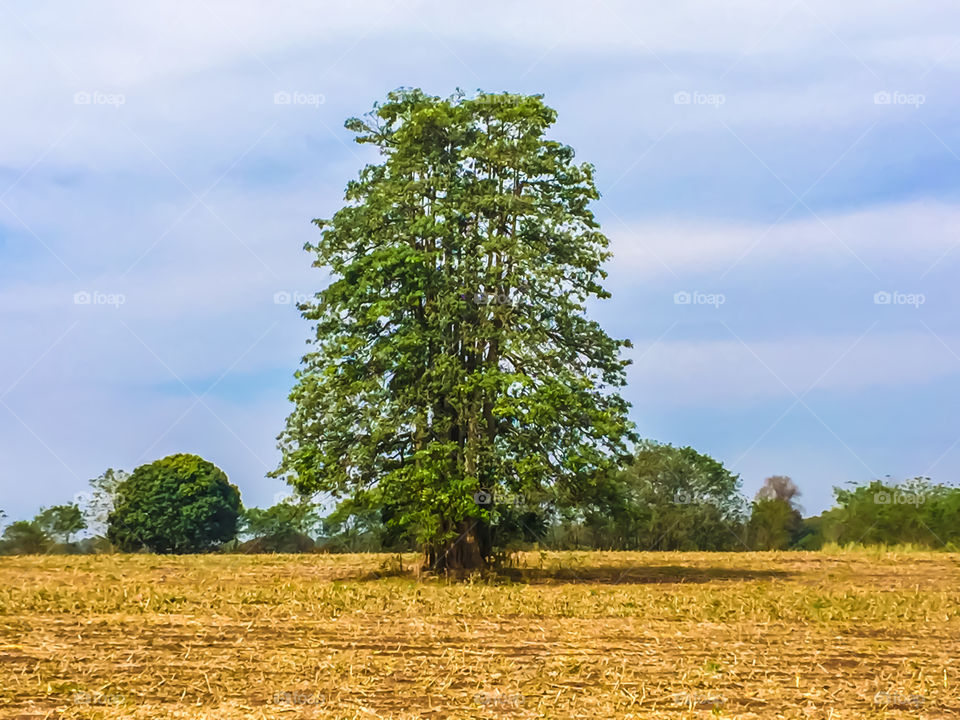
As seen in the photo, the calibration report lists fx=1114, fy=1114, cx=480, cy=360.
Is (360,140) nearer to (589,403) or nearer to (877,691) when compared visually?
(589,403)

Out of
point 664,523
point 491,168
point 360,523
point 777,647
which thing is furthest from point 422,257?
point 664,523

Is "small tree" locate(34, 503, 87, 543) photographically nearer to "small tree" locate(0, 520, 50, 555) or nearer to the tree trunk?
"small tree" locate(0, 520, 50, 555)

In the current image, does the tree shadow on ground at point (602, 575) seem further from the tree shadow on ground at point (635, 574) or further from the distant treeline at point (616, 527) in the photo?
the distant treeline at point (616, 527)

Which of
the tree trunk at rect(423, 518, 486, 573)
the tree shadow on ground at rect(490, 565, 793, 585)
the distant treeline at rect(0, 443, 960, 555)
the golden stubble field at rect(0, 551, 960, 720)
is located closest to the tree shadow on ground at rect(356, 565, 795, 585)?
the tree shadow on ground at rect(490, 565, 793, 585)

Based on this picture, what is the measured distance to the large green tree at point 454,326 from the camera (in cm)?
3080

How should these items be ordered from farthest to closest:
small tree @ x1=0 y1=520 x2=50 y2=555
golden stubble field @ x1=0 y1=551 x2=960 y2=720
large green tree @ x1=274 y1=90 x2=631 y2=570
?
small tree @ x1=0 y1=520 x2=50 y2=555, large green tree @ x1=274 y1=90 x2=631 y2=570, golden stubble field @ x1=0 y1=551 x2=960 y2=720

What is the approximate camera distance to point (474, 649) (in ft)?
59.4

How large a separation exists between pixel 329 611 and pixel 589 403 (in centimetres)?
1083

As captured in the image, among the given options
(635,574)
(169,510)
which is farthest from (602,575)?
(169,510)

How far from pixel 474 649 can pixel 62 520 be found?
57.7 meters

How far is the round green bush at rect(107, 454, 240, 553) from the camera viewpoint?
63.1 meters

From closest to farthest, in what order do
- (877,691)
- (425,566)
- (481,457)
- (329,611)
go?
(877,691)
(329,611)
(481,457)
(425,566)

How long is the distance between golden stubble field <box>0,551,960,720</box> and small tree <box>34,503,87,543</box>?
38890 millimetres

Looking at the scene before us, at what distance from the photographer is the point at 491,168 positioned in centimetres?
3294
